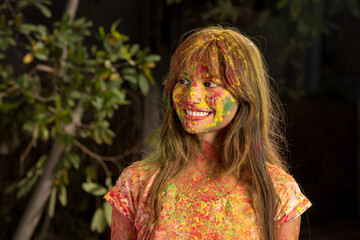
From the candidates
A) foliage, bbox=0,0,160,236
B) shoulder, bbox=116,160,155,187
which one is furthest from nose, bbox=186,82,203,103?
foliage, bbox=0,0,160,236

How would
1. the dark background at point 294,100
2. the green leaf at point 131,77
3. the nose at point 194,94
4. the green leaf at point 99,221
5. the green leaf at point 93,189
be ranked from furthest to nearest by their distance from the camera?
the dark background at point 294,100 < the green leaf at point 131,77 < the green leaf at point 99,221 < the green leaf at point 93,189 < the nose at point 194,94

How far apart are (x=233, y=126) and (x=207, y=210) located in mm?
199

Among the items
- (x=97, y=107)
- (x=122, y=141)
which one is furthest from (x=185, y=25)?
(x=97, y=107)

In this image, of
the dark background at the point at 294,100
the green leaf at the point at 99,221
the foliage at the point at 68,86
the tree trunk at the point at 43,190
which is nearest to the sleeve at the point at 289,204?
the foliage at the point at 68,86

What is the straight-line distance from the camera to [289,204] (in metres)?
1.19

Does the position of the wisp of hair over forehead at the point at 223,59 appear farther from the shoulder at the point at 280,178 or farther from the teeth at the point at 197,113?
the shoulder at the point at 280,178

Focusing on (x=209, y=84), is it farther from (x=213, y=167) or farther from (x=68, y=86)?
(x=68, y=86)

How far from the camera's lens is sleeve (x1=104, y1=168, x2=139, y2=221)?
4.07 feet

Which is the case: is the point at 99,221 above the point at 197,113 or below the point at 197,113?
below

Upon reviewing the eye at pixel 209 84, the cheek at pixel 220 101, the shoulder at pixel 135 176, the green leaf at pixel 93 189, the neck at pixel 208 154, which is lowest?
the green leaf at pixel 93 189

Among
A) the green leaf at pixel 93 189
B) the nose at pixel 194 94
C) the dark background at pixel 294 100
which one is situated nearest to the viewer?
the nose at pixel 194 94

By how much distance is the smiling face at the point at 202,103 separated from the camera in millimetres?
1176

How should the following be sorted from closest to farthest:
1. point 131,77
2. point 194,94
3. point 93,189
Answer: point 194,94, point 93,189, point 131,77

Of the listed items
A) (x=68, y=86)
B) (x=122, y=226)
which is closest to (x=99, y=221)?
(x=68, y=86)
